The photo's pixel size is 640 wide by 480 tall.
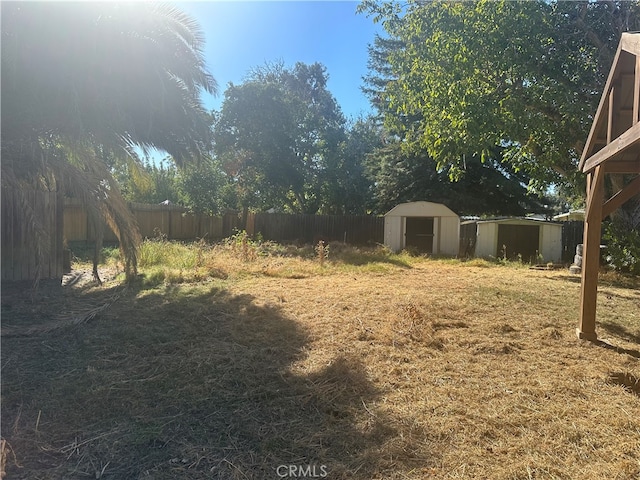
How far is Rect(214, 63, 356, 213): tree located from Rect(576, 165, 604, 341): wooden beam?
1643cm

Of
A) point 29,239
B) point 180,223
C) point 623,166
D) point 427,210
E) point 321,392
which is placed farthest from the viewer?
→ point 180,223

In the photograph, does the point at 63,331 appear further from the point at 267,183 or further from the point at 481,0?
the point at 267,183

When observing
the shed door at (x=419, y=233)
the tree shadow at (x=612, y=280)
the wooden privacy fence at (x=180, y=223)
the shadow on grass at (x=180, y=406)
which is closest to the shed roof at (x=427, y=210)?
the shed door at (x=419, y=233)

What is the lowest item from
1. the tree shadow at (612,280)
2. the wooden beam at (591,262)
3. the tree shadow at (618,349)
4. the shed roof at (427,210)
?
the tree shadow at (618,349)

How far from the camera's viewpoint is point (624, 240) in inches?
414

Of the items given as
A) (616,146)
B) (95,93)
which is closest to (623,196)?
(616,146)

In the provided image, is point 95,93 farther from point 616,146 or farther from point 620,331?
point 620,331

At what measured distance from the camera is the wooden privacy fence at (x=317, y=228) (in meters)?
18.4

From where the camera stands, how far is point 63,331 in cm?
464

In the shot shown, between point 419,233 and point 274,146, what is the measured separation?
8693 mm

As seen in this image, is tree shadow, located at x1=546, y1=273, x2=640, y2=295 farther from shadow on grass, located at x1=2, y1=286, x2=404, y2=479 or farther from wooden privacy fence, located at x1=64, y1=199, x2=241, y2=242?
wooden privacy fence, located at x1=64, y1=199, x2=241, y2=242

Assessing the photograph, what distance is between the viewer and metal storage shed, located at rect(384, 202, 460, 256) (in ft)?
52.7

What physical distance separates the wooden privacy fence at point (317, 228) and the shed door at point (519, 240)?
17.6 ft

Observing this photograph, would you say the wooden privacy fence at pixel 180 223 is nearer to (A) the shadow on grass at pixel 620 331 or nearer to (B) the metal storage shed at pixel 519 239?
(B) the metal storage shed at pixel 519 239
